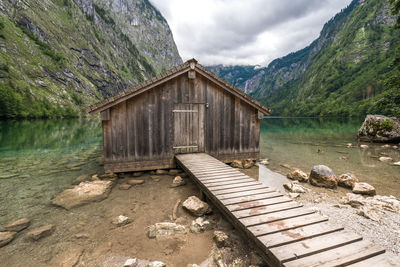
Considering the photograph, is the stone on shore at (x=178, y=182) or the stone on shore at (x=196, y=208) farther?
the stone on shore at (x=178, y=182)

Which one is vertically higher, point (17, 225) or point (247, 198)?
point (247, 198)

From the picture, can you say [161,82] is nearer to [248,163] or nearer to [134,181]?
[134,181]

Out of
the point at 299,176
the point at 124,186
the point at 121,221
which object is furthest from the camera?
the point at 299,176

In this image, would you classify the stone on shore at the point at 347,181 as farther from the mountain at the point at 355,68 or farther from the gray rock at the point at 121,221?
the mountain at the point at 355,68

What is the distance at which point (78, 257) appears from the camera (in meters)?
3.65

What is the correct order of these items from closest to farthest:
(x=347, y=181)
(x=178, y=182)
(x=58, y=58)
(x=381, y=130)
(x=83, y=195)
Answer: (x=83, y=195) < (x=347, y=181) < (x=178, y=182) < (x=381, y=130) < (x=58, y=58)

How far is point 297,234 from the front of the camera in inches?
120

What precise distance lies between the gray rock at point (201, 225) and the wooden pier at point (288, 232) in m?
0.52

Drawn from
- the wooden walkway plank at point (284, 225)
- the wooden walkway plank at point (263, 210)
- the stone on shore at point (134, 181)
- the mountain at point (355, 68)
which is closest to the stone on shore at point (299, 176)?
the wooden walkway plank at point (263, 210)

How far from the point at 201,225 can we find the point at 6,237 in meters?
4.43

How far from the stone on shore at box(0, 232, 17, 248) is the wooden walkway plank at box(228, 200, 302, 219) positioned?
500cm

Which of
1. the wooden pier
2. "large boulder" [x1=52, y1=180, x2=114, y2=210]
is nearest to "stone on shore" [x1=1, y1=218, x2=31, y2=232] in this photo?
"large boulder" [x1=52, y1=180, x2=114, y2=210]

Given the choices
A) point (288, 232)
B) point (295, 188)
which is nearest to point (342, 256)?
point (288, 232)

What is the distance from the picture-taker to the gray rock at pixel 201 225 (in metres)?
4.36
